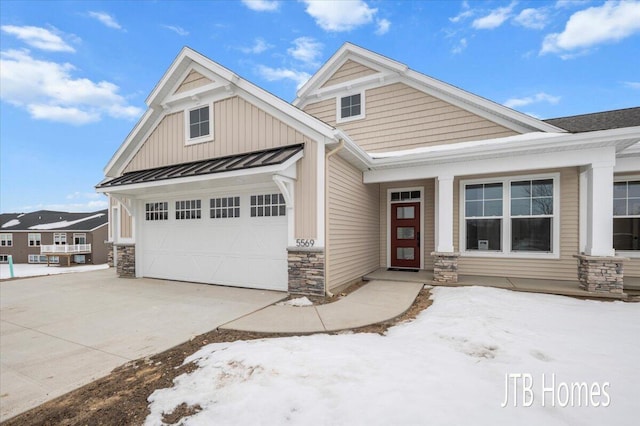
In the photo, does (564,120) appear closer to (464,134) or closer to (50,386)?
(464,134)

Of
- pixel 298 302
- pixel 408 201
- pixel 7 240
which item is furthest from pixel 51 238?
pixel 408 201

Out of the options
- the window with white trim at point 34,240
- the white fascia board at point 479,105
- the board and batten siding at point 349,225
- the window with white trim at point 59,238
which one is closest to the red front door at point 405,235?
the board and batten siding at point 349,225

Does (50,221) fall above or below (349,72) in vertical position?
below

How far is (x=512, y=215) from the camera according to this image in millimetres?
7000

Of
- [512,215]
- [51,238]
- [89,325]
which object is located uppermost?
[512,215]

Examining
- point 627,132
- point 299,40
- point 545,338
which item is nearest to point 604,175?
point 627,132

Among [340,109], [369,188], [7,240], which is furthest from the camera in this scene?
[7,240]

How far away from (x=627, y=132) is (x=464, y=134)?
3442mm

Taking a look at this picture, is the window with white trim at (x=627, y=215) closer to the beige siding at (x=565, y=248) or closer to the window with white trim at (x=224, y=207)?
the beige siding at (x=565, y=248)

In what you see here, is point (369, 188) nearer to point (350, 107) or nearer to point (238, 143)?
point (350, 107)

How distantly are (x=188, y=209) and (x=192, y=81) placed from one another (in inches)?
139

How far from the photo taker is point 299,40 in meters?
14.4

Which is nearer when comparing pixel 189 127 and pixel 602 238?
pixel 602 238

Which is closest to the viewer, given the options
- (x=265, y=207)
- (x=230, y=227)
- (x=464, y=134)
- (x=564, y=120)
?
(x=265, y=207)
